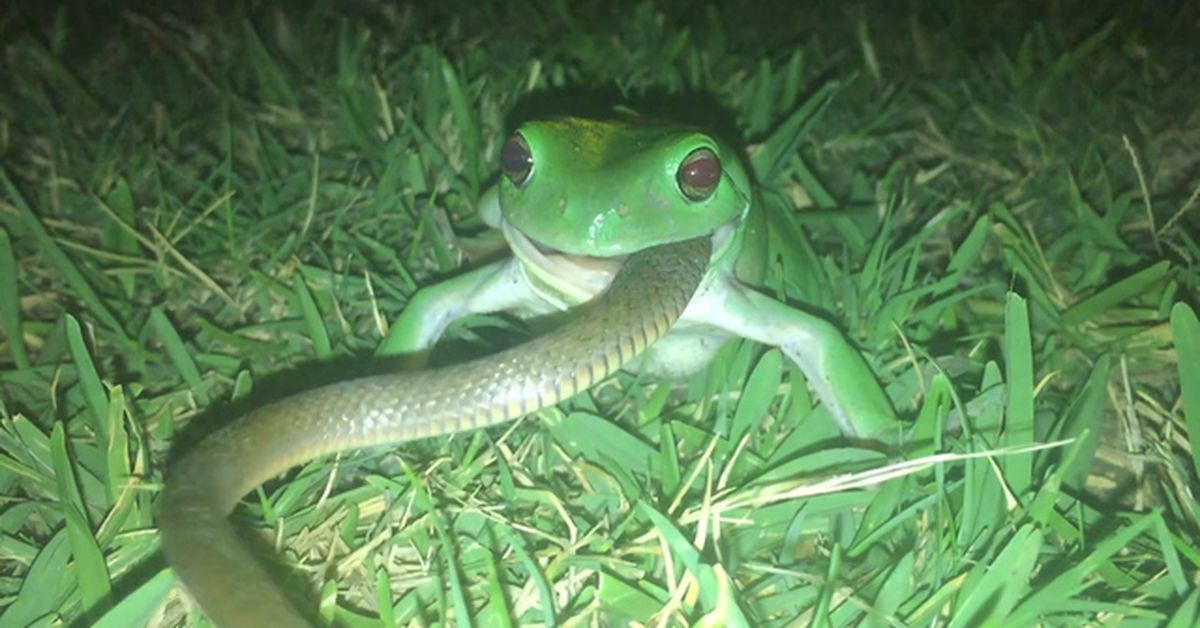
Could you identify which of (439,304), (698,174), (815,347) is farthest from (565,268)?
(815,347)

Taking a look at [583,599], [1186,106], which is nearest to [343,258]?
[583,599]

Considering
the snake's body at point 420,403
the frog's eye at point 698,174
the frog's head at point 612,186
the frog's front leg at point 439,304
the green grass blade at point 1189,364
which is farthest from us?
the frog's front leg at point 439,304

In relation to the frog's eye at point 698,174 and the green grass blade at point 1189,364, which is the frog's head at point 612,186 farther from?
the green grass blade at point 1189,364

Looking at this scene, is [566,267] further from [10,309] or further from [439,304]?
[10,309]

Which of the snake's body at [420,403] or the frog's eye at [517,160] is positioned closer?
the snake's body at [420,403]

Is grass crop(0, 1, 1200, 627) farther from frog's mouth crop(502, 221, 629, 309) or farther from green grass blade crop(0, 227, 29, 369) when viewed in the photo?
frog's mouth crop(502, 221, 629, 309)

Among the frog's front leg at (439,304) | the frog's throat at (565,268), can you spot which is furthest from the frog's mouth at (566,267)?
the frog's front leg at (439,304)

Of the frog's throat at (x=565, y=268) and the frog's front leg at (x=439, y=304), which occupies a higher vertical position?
the frog's throat at (x=565, y=268)
